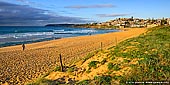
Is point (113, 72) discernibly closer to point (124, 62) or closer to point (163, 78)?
point (124, 62)

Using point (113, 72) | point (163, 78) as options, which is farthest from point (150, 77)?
point (113, 72)

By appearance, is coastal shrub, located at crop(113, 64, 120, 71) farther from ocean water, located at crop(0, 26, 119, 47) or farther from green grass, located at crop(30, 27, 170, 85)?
ocean water, located at crop(0, 26, 119, 47)

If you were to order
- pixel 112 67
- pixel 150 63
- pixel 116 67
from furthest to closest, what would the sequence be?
pixel 112 67
pixel 116 67
pixel 150 63

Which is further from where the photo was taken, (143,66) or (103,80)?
(143,66)

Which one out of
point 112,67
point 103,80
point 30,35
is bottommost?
point 30,35

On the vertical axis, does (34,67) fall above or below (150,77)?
below

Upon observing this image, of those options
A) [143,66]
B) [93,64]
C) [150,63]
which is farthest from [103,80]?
[93,64]

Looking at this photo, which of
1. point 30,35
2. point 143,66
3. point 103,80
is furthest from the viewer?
point 30,35

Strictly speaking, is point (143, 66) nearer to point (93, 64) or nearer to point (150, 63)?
point (150, 63)

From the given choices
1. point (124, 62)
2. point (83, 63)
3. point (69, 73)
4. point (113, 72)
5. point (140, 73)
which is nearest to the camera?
point (140, 73)

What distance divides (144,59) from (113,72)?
1575 mm

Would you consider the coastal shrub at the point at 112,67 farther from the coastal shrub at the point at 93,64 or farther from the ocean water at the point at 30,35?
the ocean water at the point at 30,35

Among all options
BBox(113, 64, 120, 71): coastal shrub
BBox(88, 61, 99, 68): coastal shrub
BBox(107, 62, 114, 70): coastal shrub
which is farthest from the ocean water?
BBox(113, 64, 120, 71): coastal shrub

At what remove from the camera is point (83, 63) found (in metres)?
13.1
